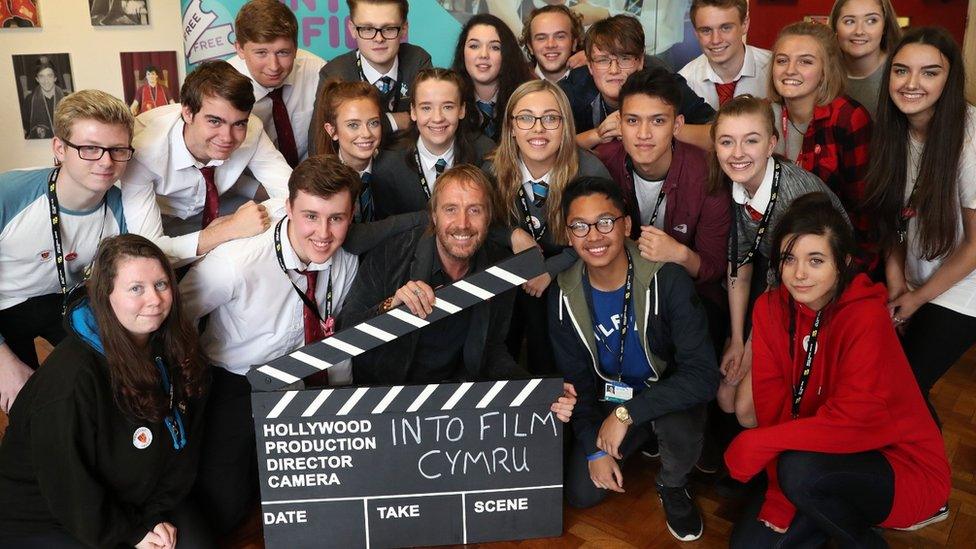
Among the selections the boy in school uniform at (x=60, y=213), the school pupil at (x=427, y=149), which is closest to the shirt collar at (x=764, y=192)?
the school pupil at (x=427, y=149)

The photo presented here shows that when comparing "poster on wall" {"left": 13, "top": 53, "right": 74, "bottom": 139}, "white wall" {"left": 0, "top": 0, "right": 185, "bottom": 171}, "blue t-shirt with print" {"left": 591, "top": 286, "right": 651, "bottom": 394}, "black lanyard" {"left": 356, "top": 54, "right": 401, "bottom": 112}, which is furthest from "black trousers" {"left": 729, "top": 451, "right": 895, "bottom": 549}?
"poster on wall" {"left": 13, "top": 53, "right": 74, "bottom": 139}

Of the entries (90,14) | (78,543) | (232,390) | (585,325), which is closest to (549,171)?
(585,325)

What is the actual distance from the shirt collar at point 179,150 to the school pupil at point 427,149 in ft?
2.50

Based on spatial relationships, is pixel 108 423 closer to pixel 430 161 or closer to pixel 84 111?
pixel 84 111

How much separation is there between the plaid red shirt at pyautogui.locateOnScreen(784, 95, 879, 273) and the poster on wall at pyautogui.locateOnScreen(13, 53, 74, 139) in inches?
199

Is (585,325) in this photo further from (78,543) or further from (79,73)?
(79,73)

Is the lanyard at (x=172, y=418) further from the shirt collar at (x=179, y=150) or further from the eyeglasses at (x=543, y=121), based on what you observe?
the eyeglasses at (x=543, y=121)

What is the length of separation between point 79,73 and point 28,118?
1.65 ft

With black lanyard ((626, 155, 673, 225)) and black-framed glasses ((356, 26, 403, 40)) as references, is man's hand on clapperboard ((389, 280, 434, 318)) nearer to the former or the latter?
black lanyard ((626, 155, 673, 225))

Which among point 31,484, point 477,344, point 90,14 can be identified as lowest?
point 31,484

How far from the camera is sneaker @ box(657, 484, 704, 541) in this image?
2.81 metres

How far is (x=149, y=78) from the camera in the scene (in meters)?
5.77

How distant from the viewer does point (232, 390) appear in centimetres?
304

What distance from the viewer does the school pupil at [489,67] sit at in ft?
12.0
